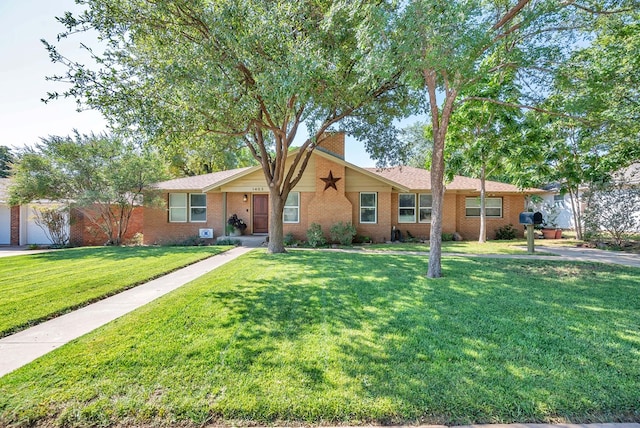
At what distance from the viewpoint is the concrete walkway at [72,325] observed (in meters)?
3.43

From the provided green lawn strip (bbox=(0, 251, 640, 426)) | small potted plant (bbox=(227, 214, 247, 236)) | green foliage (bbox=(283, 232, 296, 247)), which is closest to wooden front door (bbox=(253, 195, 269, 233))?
small potted plant (bbox=(227, 214, 247, 236))

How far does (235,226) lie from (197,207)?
8.33 feet

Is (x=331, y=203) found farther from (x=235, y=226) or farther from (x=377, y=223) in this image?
Result: (x=235, y=226)

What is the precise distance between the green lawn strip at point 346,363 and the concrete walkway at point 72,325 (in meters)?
0.31

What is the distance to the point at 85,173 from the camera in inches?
537

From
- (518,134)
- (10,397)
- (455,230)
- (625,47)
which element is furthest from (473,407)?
(455,230)

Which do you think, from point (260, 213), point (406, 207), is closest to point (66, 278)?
point (260, 213)

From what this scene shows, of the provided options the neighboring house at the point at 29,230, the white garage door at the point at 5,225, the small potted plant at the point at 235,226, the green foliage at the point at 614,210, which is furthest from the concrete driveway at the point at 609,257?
the white garage door at the point at 5,225

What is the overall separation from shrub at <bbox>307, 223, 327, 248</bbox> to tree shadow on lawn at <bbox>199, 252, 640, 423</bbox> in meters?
7.04

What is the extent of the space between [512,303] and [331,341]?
11.5ft

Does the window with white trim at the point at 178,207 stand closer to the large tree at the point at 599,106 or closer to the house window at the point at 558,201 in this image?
the large tree at the point at 599,106

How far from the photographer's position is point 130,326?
4.12 meters

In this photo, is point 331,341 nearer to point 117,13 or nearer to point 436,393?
point 436,393

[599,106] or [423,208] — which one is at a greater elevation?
[599,106]
